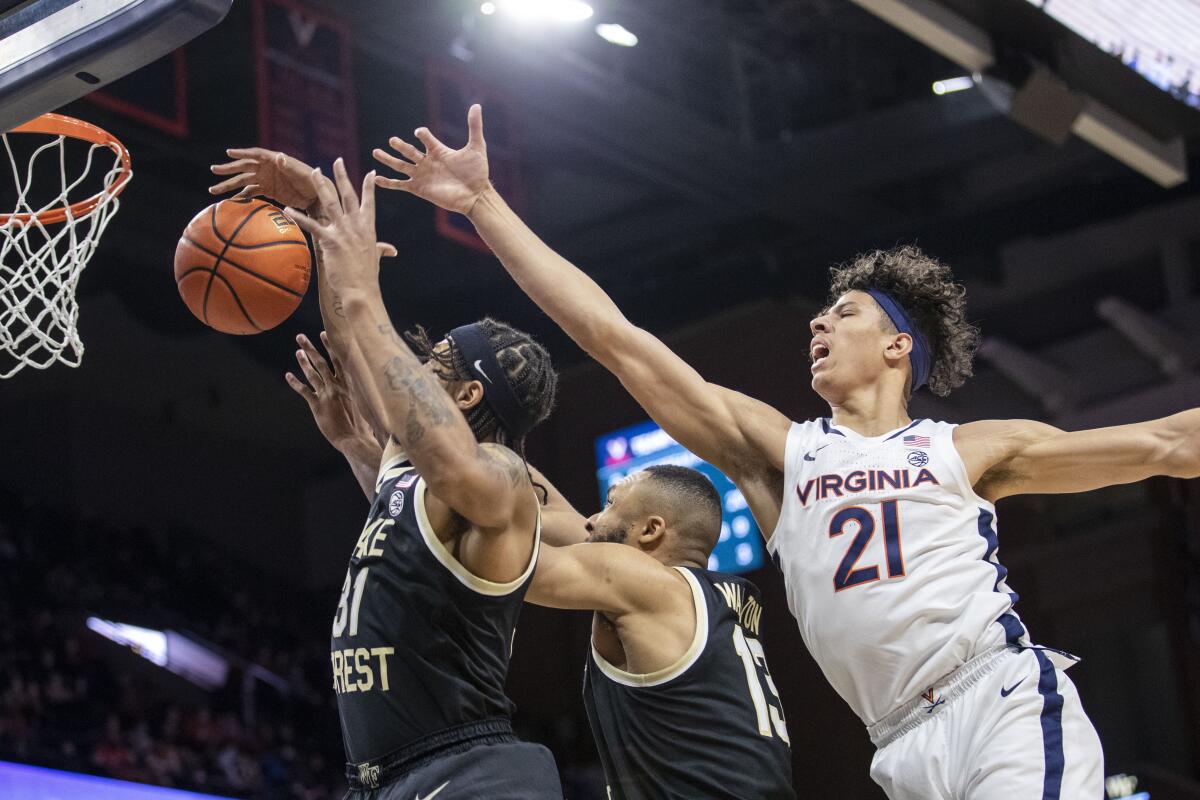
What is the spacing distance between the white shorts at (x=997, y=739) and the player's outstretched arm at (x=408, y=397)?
3.28 feet

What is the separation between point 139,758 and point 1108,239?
8.51 metres

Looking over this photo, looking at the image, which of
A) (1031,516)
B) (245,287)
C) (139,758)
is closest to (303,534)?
(139,758)

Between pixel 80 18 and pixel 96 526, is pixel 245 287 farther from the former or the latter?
pixel 96 526

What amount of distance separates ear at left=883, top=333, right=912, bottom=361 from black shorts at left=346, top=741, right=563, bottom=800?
141 centimetres

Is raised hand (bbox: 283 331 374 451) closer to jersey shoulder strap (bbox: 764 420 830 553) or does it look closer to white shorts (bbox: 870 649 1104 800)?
jersey shoulder strap (bbox: 764 420 830 553)

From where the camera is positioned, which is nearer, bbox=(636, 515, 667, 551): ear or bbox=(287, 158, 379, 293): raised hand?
bbox=(287, 158, 379, 293): raised hand

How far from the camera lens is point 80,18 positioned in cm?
308

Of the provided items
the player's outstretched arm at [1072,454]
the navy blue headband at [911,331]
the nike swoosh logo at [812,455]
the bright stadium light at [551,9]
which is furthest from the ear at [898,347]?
the bright stadium light at [551,9]

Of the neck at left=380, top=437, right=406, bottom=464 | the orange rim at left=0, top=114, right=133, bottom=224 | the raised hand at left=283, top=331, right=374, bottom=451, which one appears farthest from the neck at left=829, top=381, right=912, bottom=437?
the orange rim at left=0, top=114, right=133, bottom=224

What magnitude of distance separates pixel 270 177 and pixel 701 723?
160cm

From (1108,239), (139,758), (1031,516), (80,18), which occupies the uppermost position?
(1108,239)

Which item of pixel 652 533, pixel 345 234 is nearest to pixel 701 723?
pixel 652 533

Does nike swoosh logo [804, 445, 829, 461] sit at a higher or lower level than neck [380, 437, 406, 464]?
lower

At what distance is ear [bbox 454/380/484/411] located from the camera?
3.12 metres
